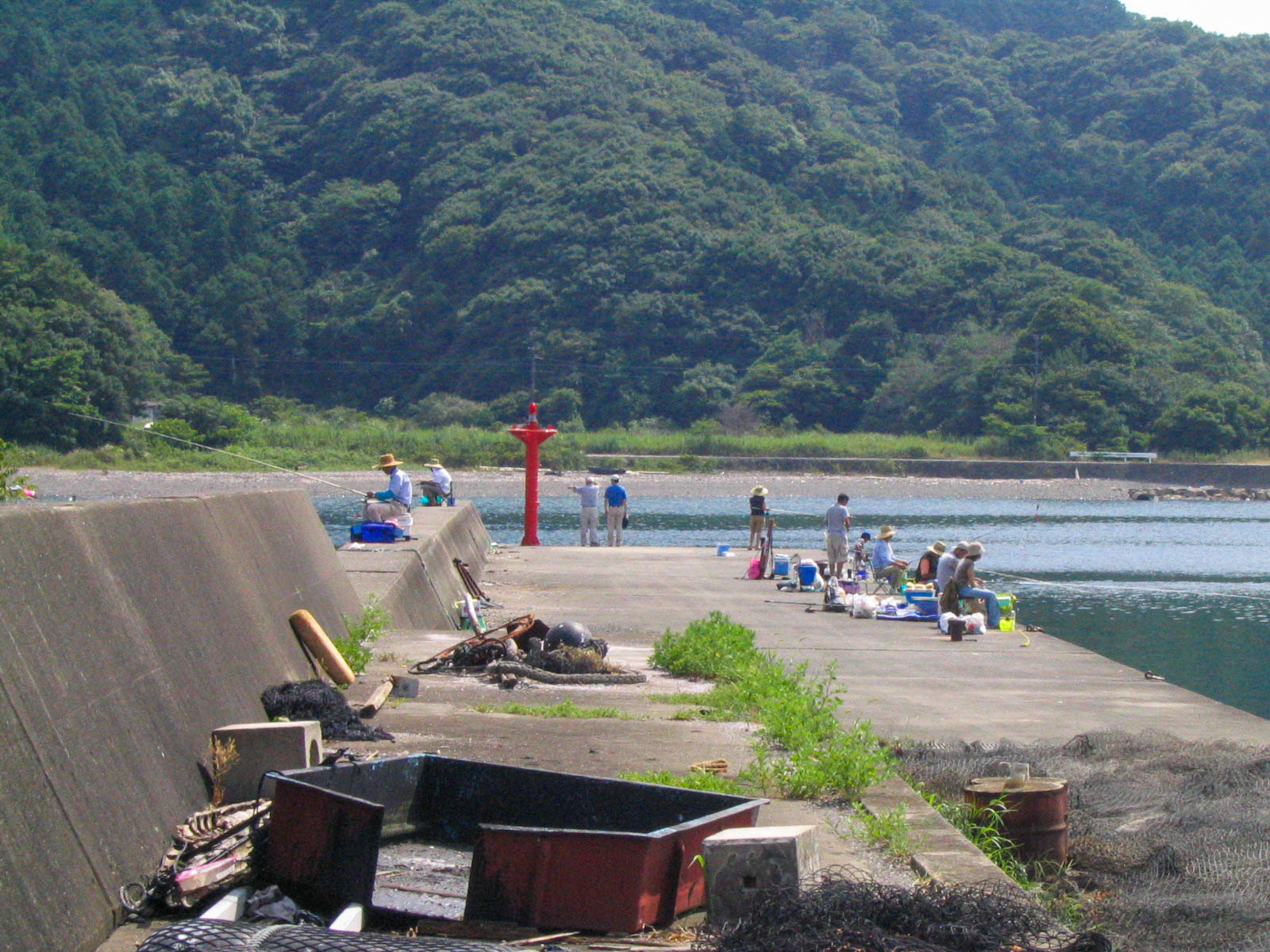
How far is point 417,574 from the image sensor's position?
16.0 m

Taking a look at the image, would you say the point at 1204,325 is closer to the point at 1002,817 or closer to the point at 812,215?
the point at 812,215

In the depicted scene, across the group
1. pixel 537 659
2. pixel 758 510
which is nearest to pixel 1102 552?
pixel 758 510

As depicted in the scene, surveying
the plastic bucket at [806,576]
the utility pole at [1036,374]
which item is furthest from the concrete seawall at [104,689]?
the utility pole at [1036,374]

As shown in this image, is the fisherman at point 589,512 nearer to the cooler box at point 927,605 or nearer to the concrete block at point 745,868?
the cooler box at point 927,605

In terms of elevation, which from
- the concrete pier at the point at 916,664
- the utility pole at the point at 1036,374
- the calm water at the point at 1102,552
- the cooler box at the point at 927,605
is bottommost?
the calm water at the point at 1102,552

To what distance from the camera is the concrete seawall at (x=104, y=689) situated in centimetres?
454

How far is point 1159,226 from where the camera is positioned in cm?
12081

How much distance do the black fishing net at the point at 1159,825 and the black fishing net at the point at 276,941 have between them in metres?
3.02

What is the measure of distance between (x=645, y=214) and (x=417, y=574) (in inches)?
3629

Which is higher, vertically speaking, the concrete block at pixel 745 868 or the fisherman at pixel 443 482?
the fisherman at pixel 443 482

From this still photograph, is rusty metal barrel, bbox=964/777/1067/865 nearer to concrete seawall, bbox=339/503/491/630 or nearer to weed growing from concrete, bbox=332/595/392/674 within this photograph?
weed growing from concrete, bbox=332/595/392/674

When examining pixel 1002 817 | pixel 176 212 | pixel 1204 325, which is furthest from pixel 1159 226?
pixel 1002 817

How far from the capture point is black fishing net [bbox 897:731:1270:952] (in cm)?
609

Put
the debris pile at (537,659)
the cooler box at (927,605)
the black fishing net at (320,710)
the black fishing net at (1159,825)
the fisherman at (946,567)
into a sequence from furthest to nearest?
the fisherman at (946,567) < the cooler box at (927,605) < the debris pile at (537,659) < the black fishing net at (320,710) < the black fishing net at (1159,825)
